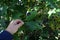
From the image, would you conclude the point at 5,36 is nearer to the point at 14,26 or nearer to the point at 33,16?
the point at 14,26

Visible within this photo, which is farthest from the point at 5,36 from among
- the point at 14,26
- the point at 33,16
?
the point at 33,16

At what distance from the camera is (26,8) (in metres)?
3.17

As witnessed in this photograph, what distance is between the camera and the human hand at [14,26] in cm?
277

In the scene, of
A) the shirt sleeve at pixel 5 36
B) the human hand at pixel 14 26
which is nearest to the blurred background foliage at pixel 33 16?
the human hand at pixel 14 26

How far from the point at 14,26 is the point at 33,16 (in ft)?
0.79

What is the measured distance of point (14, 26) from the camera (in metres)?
2.79

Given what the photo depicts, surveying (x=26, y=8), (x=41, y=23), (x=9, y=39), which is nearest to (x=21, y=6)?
(x=26, y=8)

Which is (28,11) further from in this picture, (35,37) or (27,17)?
(35,37)

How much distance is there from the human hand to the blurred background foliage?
107 millimetres

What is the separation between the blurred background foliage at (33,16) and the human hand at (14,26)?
0.11m

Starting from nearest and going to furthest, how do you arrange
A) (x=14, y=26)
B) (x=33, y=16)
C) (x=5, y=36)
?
(x=5, y=36), (x=14, y=26), (x=33, y=16)

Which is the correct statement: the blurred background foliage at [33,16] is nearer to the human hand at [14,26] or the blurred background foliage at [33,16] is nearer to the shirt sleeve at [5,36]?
the human hand at [14,26]

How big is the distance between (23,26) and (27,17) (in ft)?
0.40

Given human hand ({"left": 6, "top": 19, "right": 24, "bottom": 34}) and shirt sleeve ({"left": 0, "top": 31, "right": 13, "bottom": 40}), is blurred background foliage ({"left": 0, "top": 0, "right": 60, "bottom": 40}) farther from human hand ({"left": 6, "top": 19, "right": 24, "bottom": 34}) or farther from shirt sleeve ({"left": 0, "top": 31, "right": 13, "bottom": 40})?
shirt sleeve ({"left": 0, "top": 31, "right": 13, "bottom": 40})
